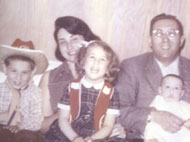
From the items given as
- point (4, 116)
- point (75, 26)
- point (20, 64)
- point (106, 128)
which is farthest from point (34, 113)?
point (75, 26)

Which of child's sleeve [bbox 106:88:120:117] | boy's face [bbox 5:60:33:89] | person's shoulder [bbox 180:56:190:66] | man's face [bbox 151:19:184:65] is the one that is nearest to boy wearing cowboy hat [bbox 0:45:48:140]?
boy's face [bbox 5:60:33:89]

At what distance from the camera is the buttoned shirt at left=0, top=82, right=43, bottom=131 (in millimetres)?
1550

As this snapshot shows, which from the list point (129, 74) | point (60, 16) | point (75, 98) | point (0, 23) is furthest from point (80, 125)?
point (0, 23)

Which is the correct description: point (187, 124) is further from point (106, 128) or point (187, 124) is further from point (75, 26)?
point (75, 26)

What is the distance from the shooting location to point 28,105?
1.56 meters

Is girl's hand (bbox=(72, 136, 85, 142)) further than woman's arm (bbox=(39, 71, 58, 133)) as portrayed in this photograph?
No

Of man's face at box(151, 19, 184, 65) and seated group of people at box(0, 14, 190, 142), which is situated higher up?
man's face at box(151, 19, 184, 65)

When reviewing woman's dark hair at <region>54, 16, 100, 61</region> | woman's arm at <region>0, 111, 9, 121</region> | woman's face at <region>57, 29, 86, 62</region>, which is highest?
woman's dark hair at <region>54, 16, 100, 61</region>

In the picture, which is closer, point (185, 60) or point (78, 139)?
point (78, 139)

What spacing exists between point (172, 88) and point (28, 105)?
0.76m

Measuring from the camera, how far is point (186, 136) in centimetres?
152

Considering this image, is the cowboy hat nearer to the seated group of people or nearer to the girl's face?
the seated group of people

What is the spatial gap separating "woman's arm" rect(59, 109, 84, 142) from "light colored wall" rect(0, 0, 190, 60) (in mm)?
305

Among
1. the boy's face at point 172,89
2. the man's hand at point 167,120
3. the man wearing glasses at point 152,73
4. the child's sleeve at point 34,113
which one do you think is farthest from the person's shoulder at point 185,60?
the child's sleeve at point 34,113
